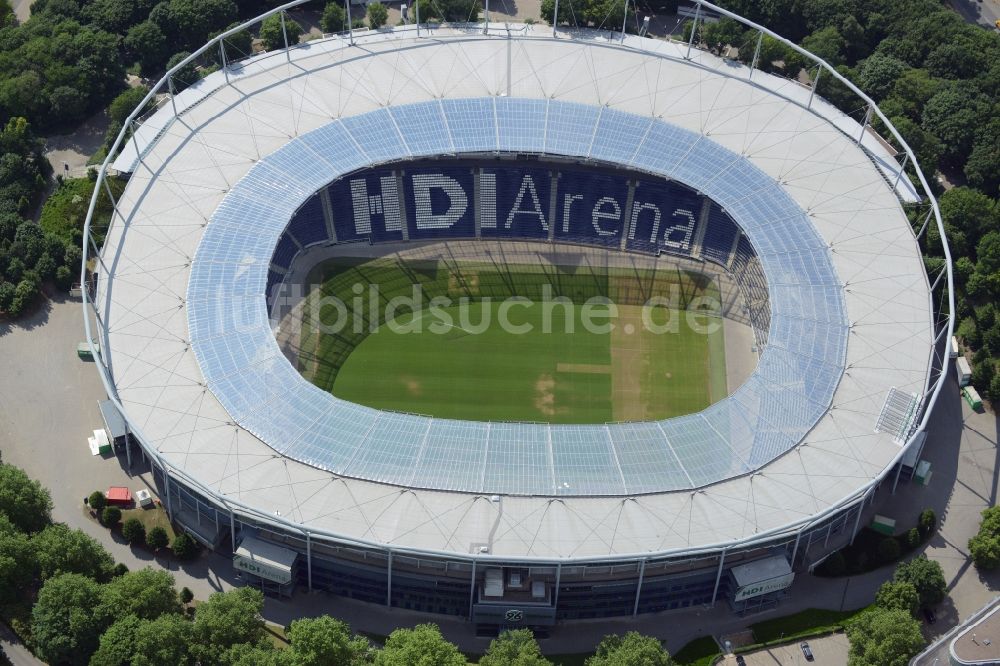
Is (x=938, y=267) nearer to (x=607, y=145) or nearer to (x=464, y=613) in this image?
(x=607, y=145)

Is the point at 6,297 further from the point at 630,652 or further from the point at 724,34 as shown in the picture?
the point at 724,34

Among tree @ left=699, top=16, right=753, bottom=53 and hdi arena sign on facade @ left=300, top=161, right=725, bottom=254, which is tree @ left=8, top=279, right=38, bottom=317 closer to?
Answer: hdi arena sign on facade @ left=300, top=161, right=725, bottom=254

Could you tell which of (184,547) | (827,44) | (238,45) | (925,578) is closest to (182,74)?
(238,45)

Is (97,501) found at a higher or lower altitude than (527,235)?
lower

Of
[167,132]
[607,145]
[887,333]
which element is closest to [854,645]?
[887,333]

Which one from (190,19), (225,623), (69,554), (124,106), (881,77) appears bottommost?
(225,623)

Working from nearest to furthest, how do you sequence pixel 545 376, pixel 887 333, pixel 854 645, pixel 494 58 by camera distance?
pixel 854 645, pixel 887 333, pixel 545 376, pixel 494 58
